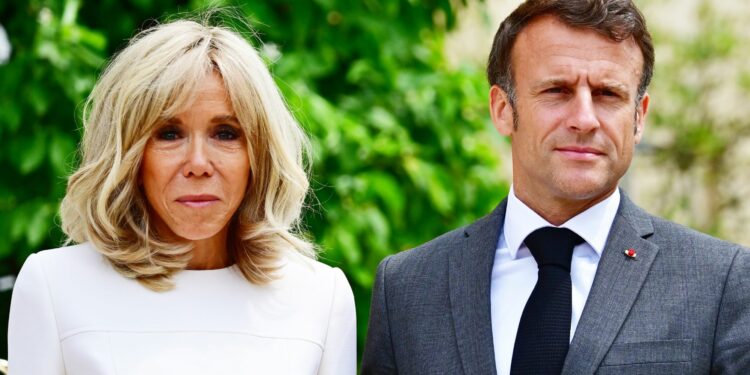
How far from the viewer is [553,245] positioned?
329cm

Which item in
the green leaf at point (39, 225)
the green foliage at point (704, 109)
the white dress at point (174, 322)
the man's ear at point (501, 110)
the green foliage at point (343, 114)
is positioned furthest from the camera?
the green foliage at point (704, 109)

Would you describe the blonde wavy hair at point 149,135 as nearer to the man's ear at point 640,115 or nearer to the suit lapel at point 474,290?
the suit lapel at point 474,290

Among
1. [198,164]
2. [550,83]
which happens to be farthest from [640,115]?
[198,164]

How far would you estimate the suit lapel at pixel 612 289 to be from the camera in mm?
3068

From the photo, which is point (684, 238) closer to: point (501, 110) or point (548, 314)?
point (548, 314)

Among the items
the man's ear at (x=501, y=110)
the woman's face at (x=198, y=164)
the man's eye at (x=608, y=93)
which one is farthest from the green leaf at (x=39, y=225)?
the man's eye at (x=608, y=93)

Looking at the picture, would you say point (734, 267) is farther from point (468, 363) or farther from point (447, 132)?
point (447, 132)

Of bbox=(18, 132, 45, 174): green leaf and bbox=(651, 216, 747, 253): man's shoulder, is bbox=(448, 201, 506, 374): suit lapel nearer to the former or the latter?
bbox=(651, 216, 747, 253): man's shoulder

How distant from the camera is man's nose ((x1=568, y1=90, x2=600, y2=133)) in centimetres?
318

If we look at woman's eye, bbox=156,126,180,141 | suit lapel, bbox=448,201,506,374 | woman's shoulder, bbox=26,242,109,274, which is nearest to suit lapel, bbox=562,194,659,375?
suit lapel, bbox=448,201,506,374

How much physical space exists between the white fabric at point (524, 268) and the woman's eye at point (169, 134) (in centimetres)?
91

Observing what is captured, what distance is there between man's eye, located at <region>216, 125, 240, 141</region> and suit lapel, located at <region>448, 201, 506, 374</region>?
2.27ft

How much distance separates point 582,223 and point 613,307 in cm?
27

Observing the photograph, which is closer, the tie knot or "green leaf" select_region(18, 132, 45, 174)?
the tie knot
